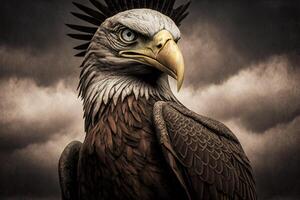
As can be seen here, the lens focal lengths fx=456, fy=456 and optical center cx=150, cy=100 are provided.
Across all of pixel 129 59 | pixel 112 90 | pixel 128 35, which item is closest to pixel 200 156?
pixel 112 90

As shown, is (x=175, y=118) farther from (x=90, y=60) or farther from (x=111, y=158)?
(x=90, y=60)

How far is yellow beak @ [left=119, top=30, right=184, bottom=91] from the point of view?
4.73 m

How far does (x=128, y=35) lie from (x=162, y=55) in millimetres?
605

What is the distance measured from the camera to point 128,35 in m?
5.25

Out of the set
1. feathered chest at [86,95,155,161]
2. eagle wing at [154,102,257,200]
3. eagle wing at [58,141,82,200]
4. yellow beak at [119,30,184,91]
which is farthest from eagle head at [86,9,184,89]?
eagle wing at [58,141,82,200]

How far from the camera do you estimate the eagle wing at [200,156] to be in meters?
4.60

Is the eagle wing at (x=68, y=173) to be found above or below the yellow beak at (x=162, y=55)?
below

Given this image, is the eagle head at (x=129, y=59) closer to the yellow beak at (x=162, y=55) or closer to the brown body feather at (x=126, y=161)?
the yellow beak at (x=162, y=55)

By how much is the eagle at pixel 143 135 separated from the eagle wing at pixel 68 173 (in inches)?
0.5

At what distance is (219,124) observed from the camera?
530 cm

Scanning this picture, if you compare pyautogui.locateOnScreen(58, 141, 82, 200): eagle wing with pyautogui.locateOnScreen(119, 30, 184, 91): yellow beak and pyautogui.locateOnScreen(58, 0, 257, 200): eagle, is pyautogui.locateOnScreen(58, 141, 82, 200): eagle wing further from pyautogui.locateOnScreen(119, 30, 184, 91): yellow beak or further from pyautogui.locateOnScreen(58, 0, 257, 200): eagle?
pyautogui.locateOnScreen(119, 30, 184, 91): yellow beak

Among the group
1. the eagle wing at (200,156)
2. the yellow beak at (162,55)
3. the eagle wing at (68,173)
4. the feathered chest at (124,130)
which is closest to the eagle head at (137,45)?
the yellow beak at (162,55)

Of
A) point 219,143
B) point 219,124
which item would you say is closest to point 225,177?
point 219,143

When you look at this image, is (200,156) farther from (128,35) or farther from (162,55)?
(128,35)
